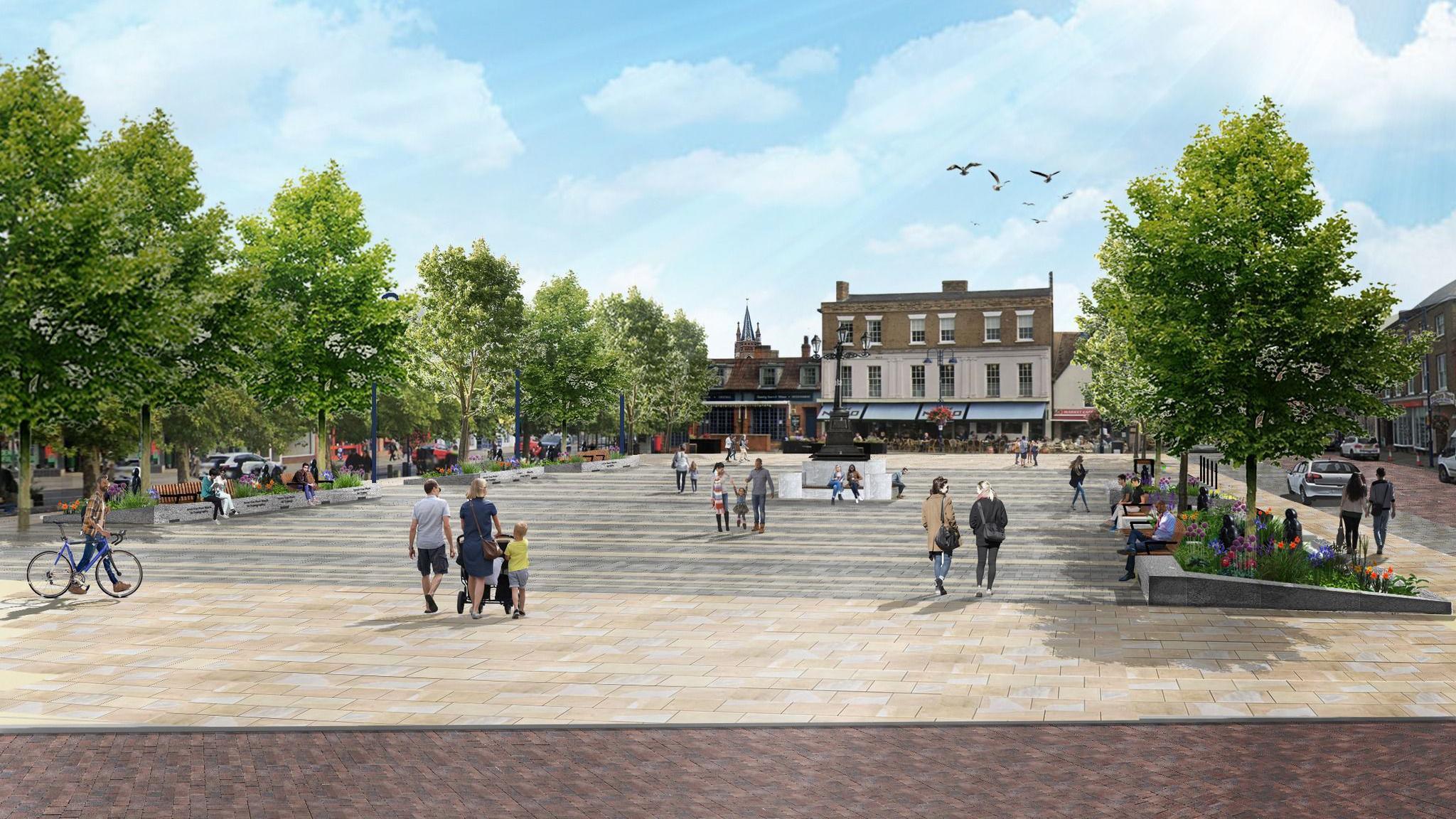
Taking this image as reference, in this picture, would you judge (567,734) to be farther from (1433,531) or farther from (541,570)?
(1433,531)

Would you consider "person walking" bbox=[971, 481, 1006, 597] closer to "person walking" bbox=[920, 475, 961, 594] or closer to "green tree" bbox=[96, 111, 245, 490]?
"person walking" bbox=[920, 475, 961, 594]

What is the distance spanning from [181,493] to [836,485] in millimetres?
17000

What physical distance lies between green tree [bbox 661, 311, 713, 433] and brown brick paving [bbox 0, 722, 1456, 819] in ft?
207

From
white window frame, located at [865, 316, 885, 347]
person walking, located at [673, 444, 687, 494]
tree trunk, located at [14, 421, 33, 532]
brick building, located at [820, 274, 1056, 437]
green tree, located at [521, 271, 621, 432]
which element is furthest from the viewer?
white window frame, located at [865, 316, 885, 347]

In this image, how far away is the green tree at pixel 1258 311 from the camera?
18891mm

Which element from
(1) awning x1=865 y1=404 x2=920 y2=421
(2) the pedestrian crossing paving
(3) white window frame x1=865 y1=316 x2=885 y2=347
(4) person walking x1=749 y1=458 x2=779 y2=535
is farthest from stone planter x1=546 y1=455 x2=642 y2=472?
(3) white window frame x1=865 y1=316 x2=885 y2=347

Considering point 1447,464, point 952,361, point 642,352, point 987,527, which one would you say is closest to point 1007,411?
point 952,361

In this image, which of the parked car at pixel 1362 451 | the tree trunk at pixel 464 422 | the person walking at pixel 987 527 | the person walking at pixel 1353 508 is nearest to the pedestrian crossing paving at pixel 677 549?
the person walking at pixel 987 527

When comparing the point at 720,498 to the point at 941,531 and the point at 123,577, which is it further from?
the point at 123,577

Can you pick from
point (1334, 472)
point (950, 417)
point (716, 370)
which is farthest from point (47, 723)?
point (716, 370)

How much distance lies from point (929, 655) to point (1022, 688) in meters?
1.66

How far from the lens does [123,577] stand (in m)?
17.4

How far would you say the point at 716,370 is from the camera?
87500mm

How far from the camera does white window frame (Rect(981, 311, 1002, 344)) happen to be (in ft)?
242
